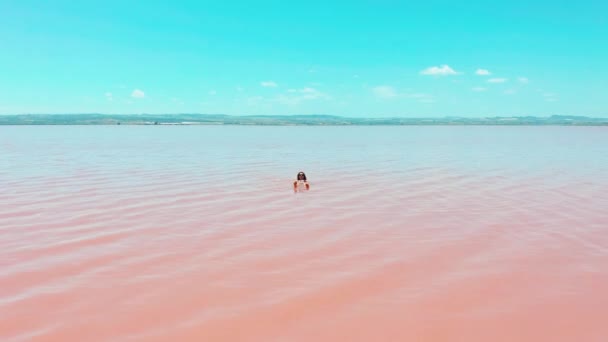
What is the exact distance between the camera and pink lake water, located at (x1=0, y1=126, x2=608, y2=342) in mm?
4988

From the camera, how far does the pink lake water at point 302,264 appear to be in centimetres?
499

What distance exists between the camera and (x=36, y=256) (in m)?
7.20

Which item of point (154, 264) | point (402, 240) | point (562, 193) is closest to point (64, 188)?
point (154, 264)

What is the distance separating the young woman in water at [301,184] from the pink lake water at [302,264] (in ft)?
1.43

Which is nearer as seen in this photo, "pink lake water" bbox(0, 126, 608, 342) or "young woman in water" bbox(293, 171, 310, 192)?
A: "pink lake water" bbox(0, 126, 608, 342)

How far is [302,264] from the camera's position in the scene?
693cm

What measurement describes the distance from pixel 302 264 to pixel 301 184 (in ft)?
25.4

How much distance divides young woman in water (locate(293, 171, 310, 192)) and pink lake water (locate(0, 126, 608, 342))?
0.43m

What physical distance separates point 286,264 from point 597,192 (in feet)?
37.4

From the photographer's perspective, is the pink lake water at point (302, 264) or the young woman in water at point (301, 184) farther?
the young woman in water at point (301, 184)

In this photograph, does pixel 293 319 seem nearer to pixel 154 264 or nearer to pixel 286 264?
pixel 286 264

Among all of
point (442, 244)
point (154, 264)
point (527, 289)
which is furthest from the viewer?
point (442, 244)

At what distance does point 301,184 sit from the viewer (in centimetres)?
1460

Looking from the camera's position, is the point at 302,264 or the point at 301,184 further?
the point at 301,184
